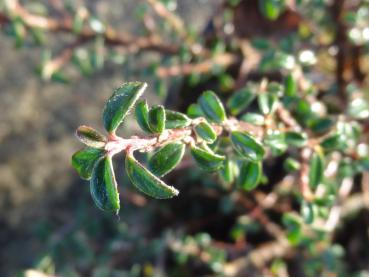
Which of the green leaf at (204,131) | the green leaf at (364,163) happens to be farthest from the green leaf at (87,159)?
the green leaf at (364,163)

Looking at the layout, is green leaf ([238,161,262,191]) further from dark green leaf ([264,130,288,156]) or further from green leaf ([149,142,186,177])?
green leaf ([149,142,186,177])

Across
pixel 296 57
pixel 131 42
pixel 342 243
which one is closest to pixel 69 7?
pixel 131 42

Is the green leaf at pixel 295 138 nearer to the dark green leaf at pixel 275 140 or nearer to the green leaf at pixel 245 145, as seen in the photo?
the dark green leaf at pixel 275 140

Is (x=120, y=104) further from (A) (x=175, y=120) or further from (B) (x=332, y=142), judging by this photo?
(B) (x=332, y=142)

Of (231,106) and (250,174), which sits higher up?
(231,106)

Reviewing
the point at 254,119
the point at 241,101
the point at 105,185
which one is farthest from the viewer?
the point at 241,101

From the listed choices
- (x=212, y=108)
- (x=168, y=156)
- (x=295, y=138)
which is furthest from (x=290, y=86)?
(x=168, y=156)
